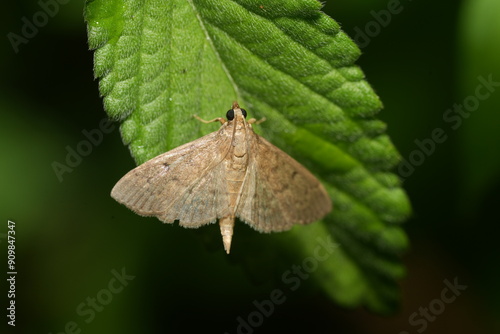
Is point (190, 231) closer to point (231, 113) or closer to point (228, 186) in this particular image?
point (228, 186)

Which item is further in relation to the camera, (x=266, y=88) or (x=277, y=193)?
(x=277, y=193)

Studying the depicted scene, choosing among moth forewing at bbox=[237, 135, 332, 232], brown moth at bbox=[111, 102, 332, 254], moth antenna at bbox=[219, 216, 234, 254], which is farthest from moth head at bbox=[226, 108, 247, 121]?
moth antenna at bbox=[219, 216, 234, 254]

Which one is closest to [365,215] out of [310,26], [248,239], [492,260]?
[248,239]

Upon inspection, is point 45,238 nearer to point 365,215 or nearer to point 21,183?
point 21,183

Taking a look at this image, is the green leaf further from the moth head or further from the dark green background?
the dark green background

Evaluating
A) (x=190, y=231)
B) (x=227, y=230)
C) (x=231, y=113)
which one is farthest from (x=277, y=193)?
(x=190, y=231)

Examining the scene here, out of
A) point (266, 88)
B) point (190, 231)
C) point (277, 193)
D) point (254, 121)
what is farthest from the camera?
point (190, 231)

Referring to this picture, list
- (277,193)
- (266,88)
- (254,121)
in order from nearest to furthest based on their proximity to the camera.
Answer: (266,88)
(254,121)
(277,193)
